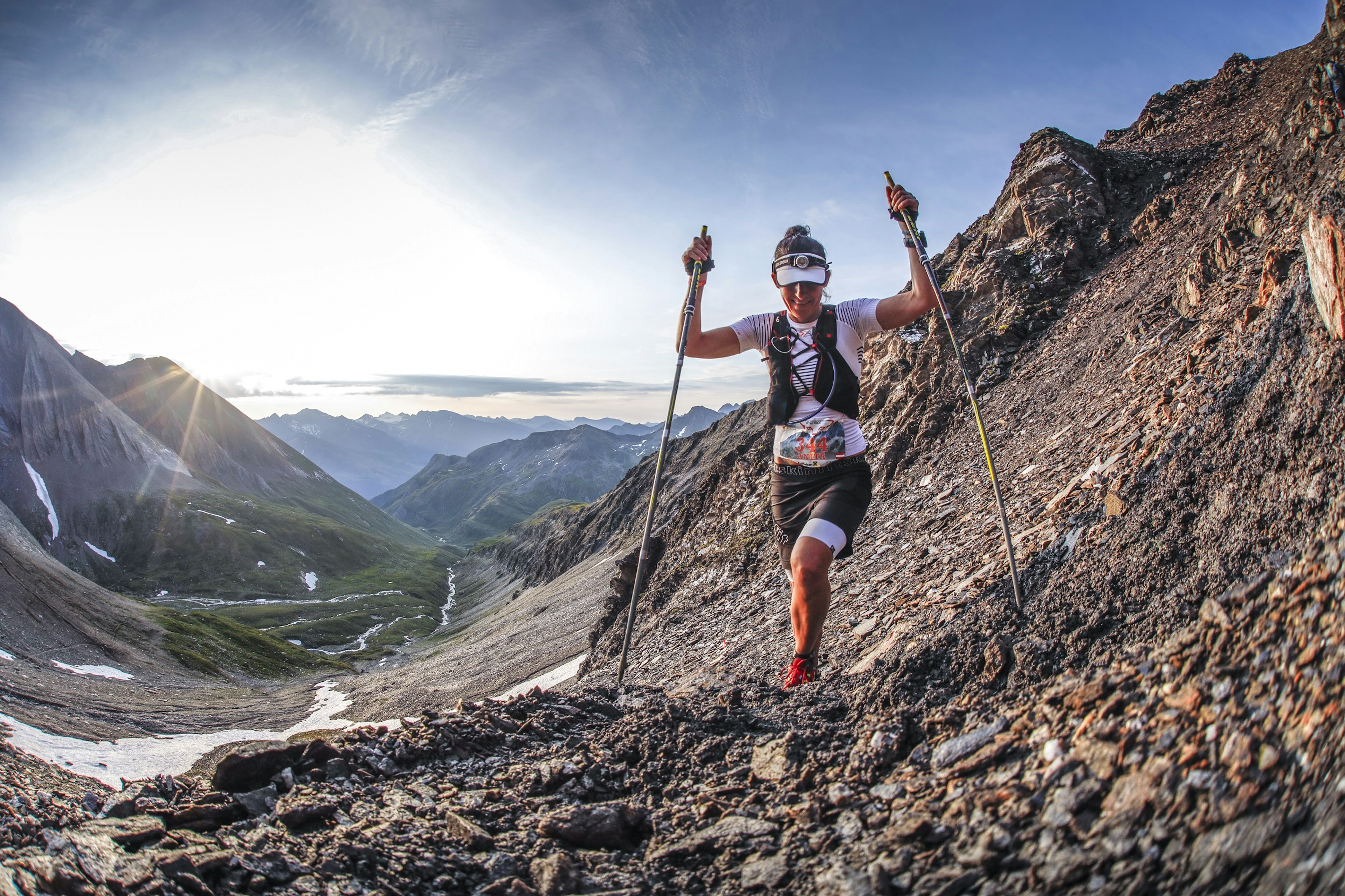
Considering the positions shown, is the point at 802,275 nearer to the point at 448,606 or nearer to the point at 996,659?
the point at 996,659

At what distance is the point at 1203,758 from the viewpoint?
3518mm

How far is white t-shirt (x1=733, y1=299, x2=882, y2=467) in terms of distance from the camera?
7.35m

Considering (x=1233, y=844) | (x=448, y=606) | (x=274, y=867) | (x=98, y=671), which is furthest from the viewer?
(x=448, y=606)

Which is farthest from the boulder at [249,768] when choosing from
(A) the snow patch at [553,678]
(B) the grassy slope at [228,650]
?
(B) the grassy slope at [228,650]

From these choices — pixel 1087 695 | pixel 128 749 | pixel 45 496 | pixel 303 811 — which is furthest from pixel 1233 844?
pixel 45 496

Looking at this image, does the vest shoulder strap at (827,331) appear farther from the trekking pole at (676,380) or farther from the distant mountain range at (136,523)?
the distant mountain range at (136,523)

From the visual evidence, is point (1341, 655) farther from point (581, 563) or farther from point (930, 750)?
point (581, 563)

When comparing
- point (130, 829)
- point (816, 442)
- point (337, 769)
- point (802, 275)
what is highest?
point (802, 275)

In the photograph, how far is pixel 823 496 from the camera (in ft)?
23.9

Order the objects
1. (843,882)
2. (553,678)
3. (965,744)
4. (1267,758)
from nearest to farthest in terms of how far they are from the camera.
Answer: (1267,758)
(843,882)
(965,744)
(553,678)

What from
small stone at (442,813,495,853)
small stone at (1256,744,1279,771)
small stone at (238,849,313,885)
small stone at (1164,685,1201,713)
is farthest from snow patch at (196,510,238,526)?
small stone at (1256,744,1279,771)

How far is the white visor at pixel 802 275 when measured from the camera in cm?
743

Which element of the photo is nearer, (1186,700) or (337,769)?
(1186,700)

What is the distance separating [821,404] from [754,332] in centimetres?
124
